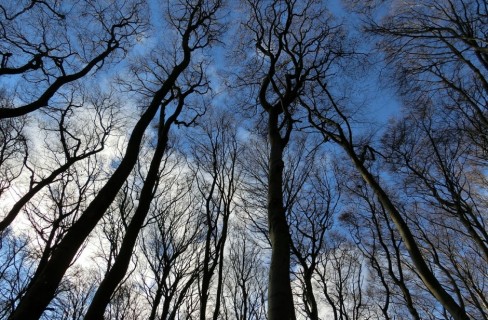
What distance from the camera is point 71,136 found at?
1079 centimetres

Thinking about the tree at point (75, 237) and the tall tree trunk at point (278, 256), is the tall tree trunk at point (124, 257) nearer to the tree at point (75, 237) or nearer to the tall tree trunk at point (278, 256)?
the tree at point (75, 237)

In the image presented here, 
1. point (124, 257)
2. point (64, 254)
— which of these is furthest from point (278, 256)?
point (124, 257)

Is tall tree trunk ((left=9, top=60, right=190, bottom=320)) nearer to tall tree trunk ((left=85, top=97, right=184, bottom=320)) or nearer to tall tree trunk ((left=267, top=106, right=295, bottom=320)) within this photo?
tall tree trunk ((left=85, top=97, right=184, bottom=320))

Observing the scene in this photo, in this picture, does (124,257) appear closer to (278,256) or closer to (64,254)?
(64,254)

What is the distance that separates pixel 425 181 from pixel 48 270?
1248cm

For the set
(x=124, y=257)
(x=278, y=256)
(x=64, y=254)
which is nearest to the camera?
(x=278, y=256)

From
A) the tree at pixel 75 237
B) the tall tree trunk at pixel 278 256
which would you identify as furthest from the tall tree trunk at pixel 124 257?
the tall tree trunk at pixel 278 256

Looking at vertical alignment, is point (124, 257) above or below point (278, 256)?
above

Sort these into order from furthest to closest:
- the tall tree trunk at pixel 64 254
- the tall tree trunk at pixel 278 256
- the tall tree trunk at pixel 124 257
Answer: the tall tree trunk at pixel 124 257, the tall tree trunk at pixel 64 254, the tall tree trunk at pixel 278 256

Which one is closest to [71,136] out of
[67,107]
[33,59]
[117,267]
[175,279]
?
[67,107]

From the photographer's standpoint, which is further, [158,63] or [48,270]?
[158,63]

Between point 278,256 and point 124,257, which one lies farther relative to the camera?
point 124,257

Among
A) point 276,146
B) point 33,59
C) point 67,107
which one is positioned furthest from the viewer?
point 67,107

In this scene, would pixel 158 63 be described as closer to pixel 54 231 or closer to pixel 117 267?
pixel 54 231
